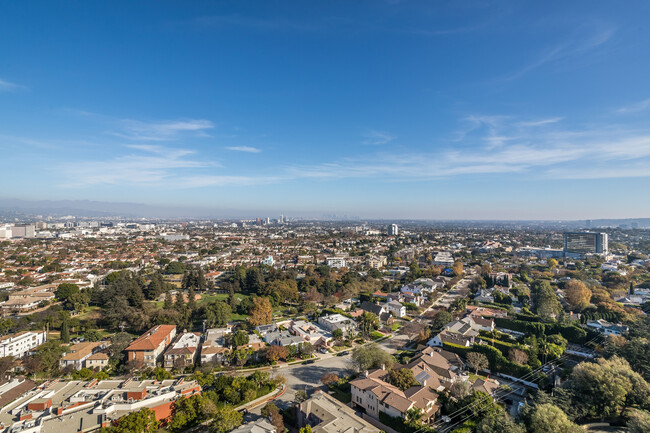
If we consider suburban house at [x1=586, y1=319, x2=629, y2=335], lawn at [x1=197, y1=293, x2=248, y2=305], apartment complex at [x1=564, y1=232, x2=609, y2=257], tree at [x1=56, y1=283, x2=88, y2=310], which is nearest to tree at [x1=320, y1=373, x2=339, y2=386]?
lawn at [x1=197, y1=293, x2=248, y2=305]

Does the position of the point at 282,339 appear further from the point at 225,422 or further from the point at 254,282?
the point at 254,282

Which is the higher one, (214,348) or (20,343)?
(214,348)

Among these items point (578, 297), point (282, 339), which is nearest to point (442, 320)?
point (282, 339)

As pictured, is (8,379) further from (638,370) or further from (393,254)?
Result: (393,254)

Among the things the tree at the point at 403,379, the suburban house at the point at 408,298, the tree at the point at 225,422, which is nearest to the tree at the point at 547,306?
the suburban house at the point at 408,298

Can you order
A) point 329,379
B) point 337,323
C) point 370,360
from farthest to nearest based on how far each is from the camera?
point 337,323, point 370,360, point 329,379

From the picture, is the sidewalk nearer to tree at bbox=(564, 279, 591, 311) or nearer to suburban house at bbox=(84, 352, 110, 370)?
suburban house at bbox=(84, 352, 110, 370)

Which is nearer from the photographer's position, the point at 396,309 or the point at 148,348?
the point at 148,348
